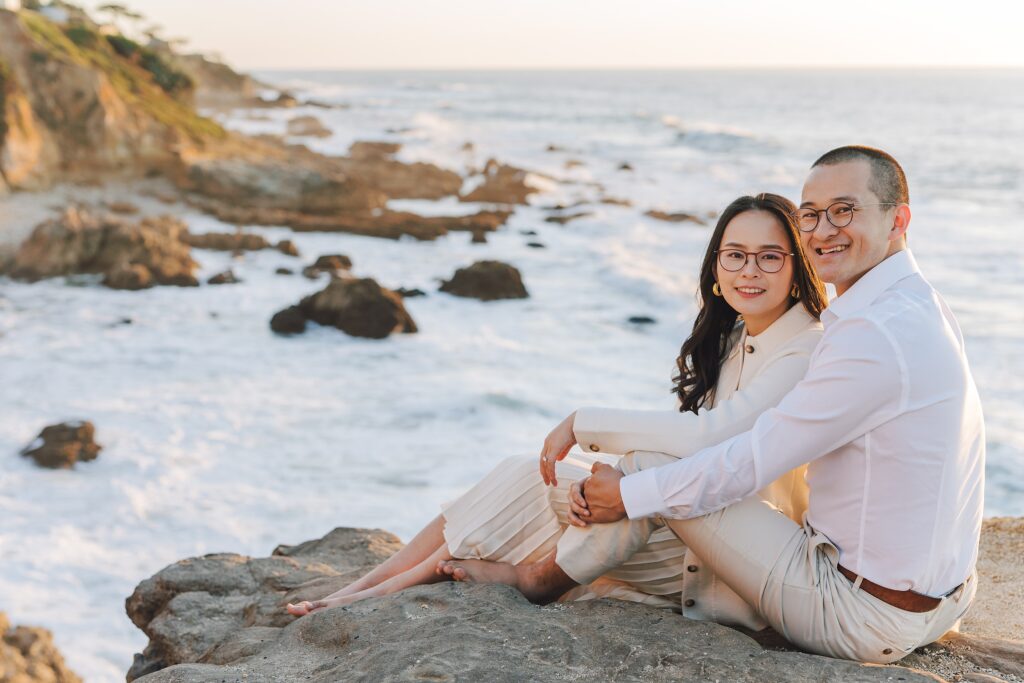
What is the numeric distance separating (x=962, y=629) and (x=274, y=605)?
2959mm

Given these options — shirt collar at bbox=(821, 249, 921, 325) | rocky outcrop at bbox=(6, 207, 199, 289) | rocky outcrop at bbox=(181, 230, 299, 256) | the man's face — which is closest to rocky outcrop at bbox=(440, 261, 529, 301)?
rocky outcrop at bbox=(181, 230, 299, 256)

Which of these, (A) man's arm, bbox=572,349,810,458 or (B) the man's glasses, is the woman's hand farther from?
(B) the man's glasses

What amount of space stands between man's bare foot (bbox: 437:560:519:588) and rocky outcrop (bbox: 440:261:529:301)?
33.3 ft

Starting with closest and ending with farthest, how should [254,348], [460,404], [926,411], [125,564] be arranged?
[926,411] → [125,564] → [460,404] → [254,348]

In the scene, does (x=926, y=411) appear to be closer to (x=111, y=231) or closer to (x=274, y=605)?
(x=274, y=605)

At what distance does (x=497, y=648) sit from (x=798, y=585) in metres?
0.97

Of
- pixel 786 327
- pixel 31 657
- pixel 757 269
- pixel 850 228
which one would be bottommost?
pixel 31 657

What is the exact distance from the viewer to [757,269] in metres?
3.44

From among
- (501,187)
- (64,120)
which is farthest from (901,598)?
(501,187)

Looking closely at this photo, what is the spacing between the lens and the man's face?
116 inches

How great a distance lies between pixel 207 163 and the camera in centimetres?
2056

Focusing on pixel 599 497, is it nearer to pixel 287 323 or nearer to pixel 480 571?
pixel 480 571

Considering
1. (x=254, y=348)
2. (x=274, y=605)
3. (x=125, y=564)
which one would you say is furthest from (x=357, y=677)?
(x=254, y=348)

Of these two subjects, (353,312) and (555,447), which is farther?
(353,312)
